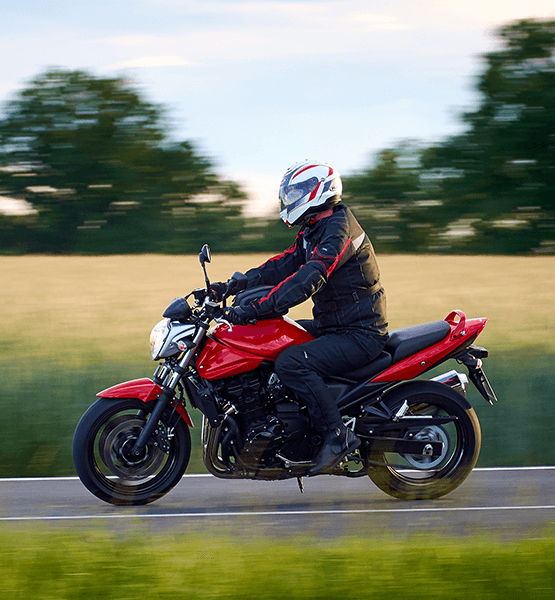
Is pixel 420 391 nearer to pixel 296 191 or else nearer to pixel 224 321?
pixel 224 321

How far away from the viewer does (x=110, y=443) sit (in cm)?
469

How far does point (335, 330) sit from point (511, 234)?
27.2 metres

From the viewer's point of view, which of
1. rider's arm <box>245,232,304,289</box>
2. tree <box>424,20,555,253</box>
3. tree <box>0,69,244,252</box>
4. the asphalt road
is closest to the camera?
the asphalt road

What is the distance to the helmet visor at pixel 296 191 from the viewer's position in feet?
15.0

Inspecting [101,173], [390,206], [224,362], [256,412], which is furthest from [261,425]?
[101,173]

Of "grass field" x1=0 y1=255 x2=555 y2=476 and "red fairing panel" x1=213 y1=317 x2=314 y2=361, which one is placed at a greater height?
"red fairing panel" x1=213 y1=317 x2=314 y2=361

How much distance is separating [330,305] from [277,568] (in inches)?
70.5

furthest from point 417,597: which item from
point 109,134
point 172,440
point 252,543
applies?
point 109,134

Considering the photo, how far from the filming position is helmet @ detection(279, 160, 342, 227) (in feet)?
15.0

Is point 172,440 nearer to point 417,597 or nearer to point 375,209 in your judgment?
point 417,597

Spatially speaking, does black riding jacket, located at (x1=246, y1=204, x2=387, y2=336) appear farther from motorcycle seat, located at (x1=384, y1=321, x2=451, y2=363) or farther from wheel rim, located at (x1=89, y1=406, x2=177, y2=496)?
wheel rim, located at (x1=89, y1=406, x2=177, y2=496)

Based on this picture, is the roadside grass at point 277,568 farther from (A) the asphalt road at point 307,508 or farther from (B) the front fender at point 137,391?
(B) the front fender at point 137,391

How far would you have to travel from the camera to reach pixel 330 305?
467cm

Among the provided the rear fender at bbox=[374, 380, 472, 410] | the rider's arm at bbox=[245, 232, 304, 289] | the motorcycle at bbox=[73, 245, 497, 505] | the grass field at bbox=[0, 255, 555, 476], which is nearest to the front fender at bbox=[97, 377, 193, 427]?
the motorcycle at bbox=[73, 245, 497, 505]
